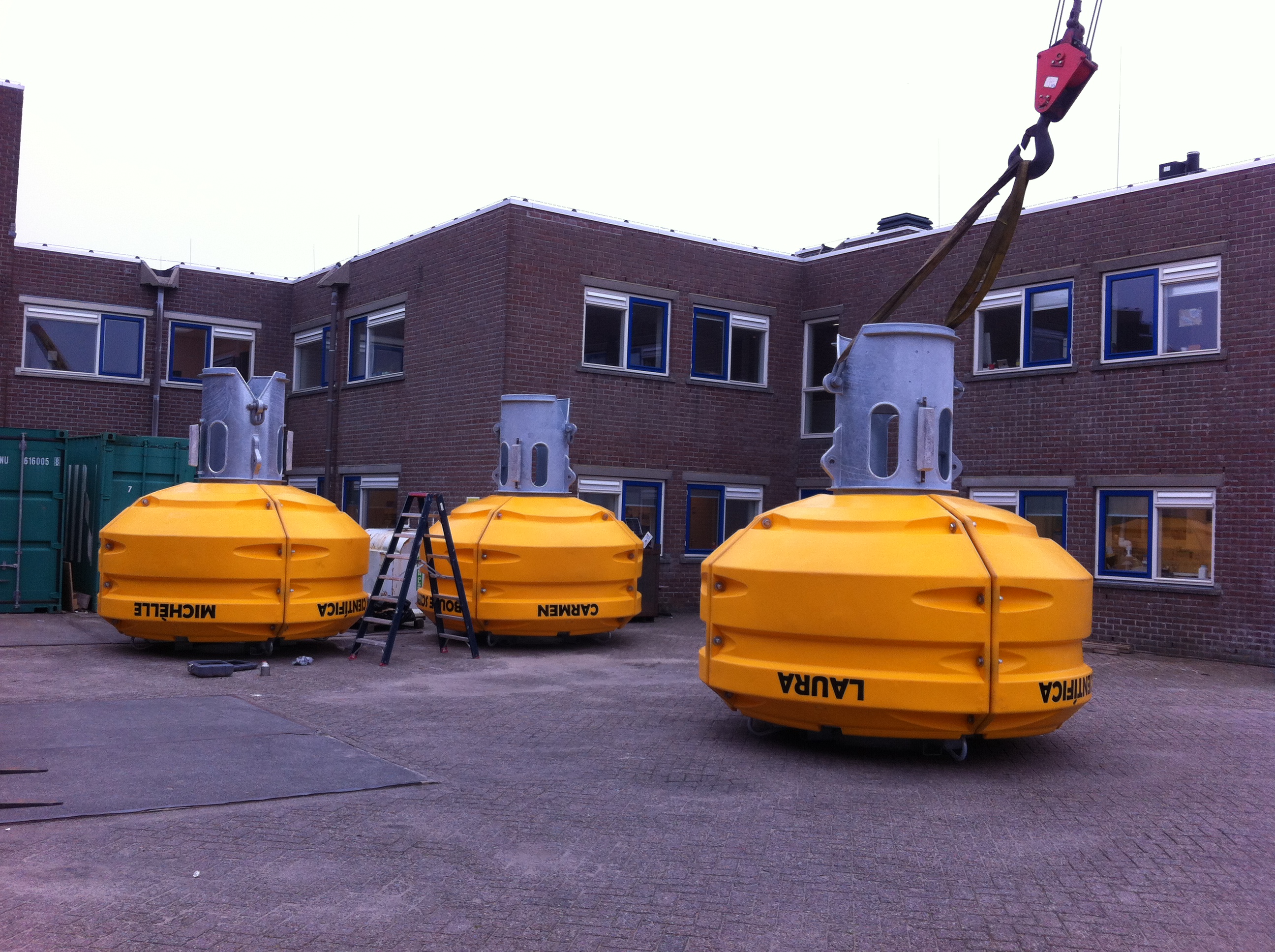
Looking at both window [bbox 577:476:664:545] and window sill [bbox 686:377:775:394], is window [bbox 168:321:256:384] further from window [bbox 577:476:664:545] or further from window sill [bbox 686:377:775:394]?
window sill [bbox 686:377:775:394]

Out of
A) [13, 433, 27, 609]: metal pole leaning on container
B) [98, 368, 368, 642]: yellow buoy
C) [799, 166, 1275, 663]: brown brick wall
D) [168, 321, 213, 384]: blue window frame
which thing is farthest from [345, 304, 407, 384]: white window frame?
[799, 166, 1275, 663]: brown brick wall

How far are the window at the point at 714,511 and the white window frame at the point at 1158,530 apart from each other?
6.00 metres

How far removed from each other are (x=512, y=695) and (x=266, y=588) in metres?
3.35

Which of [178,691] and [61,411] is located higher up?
[61,411]

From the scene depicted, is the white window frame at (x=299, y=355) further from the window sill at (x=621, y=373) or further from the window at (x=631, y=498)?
the window at (x=631, y=498)

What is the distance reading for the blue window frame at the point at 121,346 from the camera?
22.5m

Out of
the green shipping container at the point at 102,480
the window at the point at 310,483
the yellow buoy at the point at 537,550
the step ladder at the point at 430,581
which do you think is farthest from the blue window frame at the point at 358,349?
the step ladder at the point at 430,581

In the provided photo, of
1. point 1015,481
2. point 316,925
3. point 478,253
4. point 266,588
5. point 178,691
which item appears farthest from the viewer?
point 478,253

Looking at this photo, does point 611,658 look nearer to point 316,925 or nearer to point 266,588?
point 266,588

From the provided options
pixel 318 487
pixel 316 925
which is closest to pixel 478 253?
pixel 318 487

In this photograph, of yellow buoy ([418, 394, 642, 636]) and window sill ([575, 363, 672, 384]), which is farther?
window sill ([575, 363, 672, 384])

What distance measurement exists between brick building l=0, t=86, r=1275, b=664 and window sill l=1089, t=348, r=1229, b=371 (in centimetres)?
5

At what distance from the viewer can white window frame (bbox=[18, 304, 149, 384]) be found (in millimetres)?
21562

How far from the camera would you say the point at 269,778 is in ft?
22.7
